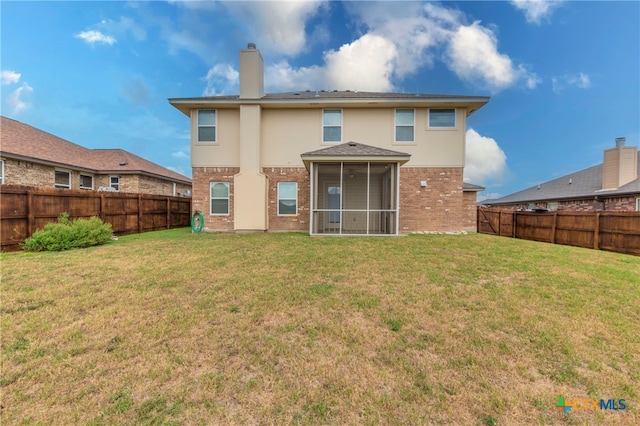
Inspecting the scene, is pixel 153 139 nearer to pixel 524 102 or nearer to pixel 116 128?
pixel 116 128

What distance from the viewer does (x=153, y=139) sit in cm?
2206

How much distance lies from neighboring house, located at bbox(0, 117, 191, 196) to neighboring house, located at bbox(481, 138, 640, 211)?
85.7ft

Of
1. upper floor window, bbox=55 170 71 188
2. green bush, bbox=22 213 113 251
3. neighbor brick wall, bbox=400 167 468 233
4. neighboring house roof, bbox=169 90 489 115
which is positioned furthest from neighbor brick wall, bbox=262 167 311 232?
upper floor window, bbox=55 170 71 188

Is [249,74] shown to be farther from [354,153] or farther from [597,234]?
[597,234]

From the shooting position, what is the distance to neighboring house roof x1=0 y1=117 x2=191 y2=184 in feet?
41.6

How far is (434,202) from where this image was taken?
12.1 m

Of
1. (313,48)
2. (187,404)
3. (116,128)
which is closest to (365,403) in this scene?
(187,404)

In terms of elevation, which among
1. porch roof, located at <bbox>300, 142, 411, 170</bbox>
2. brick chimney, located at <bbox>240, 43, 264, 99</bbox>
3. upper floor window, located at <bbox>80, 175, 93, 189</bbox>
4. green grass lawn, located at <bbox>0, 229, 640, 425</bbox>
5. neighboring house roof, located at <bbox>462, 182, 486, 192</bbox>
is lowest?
green grass lawn, located at <bbox>0, 229, 640, 425</bbox>

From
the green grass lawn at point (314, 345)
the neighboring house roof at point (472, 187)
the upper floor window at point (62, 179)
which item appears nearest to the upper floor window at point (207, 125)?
the green grass lawn at point (314, 345)

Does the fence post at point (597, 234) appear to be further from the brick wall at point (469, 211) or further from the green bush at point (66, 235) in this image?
the green bush at point (66, 235)

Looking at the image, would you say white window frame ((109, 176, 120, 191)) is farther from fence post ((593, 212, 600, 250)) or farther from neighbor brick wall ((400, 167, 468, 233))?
fence post ((593, 212, 600, 250))

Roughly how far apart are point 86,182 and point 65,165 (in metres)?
2.50

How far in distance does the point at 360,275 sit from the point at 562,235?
398 inches

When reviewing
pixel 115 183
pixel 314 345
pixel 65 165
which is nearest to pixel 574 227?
pixel 314 345
